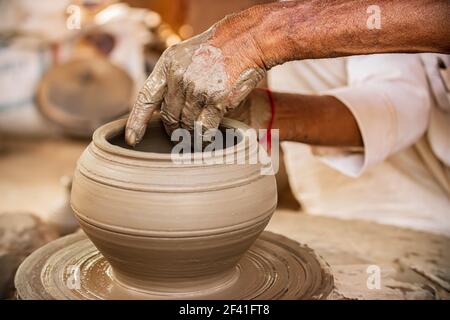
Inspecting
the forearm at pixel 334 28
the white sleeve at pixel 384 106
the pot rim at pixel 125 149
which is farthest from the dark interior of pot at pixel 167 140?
the white sleeve at pixel 384 106

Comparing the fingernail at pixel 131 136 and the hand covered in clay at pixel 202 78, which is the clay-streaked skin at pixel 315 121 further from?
the fingernail at pixel 131 136

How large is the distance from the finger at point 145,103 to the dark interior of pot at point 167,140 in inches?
2.1

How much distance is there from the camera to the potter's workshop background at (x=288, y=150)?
219 centimetres

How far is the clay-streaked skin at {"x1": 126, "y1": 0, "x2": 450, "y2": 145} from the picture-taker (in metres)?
1.67

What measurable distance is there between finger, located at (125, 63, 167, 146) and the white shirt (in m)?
0.84

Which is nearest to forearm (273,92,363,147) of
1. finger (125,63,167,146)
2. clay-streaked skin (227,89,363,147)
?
clay-streaked skin (227,89,363,147)

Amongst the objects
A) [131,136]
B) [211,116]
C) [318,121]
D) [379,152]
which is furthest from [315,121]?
[131,136]

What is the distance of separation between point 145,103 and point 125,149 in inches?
6.2

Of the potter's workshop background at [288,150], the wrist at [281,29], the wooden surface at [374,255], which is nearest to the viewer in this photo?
the wrist at [281,29]

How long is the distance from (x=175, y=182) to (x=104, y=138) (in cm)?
24

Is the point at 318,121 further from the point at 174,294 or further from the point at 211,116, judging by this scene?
the point at 174,294

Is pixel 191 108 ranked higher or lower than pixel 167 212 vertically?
higher

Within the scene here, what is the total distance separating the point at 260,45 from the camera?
1725 millimetres
